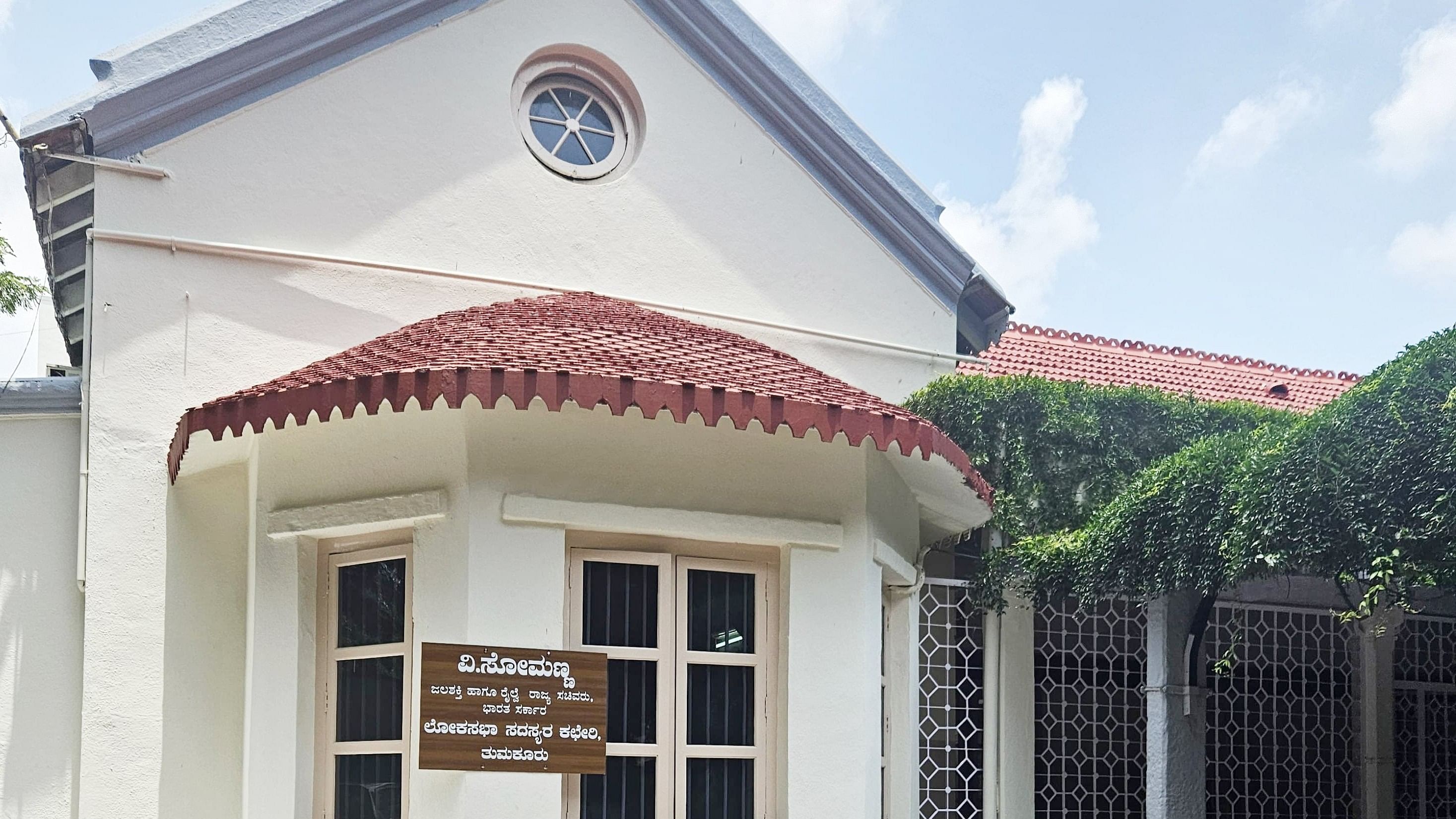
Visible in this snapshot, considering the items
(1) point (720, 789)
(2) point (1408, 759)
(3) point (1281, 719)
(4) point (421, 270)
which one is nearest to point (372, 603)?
(1) point (720, 789)

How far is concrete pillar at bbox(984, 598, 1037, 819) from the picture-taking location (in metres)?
10.4

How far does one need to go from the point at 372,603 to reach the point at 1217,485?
15.1 feet

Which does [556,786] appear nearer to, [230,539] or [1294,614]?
[230,539]

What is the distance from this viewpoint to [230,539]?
8039mm

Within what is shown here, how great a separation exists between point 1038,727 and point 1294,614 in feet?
8.30

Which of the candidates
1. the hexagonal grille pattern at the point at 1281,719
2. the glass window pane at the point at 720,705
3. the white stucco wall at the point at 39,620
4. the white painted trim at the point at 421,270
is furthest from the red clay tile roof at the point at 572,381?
the hexagonal grille pattern at the point at 1281,719

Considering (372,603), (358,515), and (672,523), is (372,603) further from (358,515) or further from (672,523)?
Result: (672,523)

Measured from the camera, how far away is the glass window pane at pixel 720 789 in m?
7.22

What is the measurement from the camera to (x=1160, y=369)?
1366 centimetres

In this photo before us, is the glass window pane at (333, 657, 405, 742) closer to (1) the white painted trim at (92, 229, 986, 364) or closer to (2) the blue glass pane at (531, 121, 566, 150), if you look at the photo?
(1) the white painted trim at (92, 229, 986, 364)

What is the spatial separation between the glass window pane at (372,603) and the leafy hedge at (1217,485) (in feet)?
13.4

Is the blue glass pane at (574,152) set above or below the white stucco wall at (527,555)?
above

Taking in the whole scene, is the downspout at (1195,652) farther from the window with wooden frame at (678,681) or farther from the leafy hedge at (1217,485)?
the window with wooden frame at (678,681)

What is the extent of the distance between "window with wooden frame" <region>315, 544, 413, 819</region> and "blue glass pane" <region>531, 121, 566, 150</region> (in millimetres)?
3071
